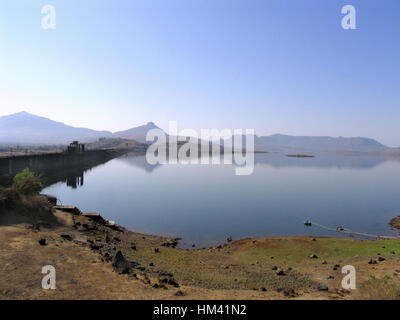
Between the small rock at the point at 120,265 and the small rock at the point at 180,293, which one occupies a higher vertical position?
the small rock at the point at 120,265

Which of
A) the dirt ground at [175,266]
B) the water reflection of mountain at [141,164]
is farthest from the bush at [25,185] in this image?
the water reflection of mountain at [141,164]

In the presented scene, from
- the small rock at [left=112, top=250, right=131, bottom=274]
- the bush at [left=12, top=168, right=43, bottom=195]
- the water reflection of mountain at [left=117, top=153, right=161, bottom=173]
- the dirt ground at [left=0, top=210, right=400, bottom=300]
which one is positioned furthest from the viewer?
the water reflection of mountain at [left=117, top=153, right=161, bottom=173]

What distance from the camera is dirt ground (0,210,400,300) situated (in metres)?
8.78

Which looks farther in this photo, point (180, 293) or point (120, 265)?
point (120, 265)

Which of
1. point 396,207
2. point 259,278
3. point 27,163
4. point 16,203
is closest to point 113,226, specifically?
point 16,203

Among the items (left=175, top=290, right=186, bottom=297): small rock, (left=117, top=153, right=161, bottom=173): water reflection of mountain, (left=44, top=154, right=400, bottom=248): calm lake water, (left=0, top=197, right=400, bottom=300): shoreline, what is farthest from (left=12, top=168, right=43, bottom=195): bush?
(left=117, top=153, right=161, bottom=173): water reflection of mountain

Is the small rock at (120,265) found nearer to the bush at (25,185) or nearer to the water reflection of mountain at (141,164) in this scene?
the bush at (25,185)

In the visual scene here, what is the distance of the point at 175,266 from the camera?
13977 millimetres

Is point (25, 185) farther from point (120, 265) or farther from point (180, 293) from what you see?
point (180, 293)

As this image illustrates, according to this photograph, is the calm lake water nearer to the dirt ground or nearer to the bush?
the dirt ground

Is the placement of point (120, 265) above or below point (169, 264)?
above

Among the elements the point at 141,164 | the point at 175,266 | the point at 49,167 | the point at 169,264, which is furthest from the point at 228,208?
the point at 141,164

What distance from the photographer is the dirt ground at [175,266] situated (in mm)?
8781

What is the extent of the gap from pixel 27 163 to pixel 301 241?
4684 cm
